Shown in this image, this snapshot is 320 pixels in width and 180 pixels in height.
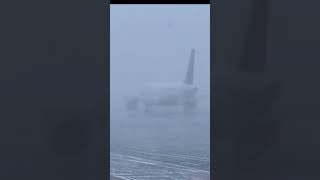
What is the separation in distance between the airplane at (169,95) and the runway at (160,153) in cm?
158

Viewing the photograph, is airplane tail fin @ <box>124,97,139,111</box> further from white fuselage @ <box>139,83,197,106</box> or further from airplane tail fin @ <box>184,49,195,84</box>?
airplane tail fin @ <box>184,49,195,84</box>

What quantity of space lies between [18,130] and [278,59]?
2.02 metres

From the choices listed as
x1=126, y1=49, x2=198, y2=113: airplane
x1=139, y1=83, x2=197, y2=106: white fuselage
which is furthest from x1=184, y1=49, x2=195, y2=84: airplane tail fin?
x1=139, y1=83, x2=197, y2=106: white fuselage

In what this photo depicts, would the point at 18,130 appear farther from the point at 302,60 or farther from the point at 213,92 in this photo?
the point at 302,60

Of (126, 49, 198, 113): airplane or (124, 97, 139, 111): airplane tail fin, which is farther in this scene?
(124, 97, 139, 111): airplane tail fin

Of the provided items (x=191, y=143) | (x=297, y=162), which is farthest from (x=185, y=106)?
(x=297, y=162)

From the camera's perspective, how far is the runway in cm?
855

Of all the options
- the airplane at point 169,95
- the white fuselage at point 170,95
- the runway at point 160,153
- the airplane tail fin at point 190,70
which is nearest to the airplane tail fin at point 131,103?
the airplane at point 169,95

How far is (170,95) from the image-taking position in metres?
23.0

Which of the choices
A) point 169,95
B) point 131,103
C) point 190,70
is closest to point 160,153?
point 190,70

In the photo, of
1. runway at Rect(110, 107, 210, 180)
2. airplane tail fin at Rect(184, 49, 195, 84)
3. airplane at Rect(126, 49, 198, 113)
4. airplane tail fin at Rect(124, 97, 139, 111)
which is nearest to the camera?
runway at Rect(110, 107, 210, 180)

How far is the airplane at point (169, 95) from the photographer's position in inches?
904

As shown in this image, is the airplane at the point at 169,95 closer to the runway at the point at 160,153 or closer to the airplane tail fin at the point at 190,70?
the airplane tail fin at the point at 190,70

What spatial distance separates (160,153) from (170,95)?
1141cm
